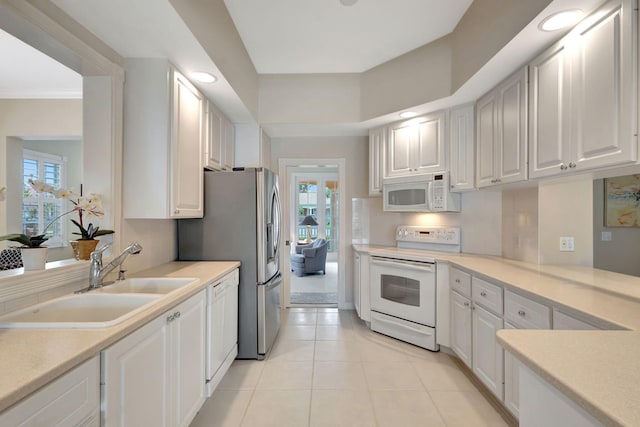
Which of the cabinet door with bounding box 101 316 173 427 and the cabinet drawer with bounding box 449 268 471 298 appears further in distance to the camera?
the cabinet drawer with bounding box 449 268 471 298

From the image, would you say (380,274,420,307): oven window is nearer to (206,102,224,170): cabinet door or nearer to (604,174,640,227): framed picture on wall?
(206,102,224,170): cabinet door

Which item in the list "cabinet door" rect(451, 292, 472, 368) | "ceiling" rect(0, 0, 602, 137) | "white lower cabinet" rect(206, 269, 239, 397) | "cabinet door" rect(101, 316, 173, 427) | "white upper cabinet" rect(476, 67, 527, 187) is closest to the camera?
"cabinet door" rect(101, 316, 173, 427)

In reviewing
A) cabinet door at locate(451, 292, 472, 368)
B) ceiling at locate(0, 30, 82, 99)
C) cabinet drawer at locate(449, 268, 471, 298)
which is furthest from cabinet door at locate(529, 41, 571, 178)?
ceiling at locate(0, 30, 82, 99)

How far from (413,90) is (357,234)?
1.88m

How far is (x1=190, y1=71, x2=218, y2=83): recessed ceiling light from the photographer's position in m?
2.19

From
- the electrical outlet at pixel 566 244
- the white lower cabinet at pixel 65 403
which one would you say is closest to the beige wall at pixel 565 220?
the electrical outlet at pixel 566 244

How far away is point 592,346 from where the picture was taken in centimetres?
85

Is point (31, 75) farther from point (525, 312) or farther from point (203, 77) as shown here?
point (525, 312)

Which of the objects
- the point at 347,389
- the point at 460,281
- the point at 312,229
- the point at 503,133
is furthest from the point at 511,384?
the point at 312,229

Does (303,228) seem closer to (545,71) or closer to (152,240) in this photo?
(152,240)

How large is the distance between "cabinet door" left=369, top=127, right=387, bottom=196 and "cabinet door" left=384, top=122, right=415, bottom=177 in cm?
9

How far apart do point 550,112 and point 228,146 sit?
2791mm

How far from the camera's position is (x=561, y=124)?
1.72 metres

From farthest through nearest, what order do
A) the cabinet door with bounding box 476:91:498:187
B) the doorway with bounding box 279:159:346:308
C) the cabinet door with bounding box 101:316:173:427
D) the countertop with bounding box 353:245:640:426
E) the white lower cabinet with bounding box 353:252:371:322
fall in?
the doorway with bounding box 279:159:346:308
the white lower cabinet with bounding box 353:252:371:322
the cabinet door with bounding box 476:91:498:187
the cabinet door with bounding box 101:316:173:427
the countertop with bounding box 353:245:640:426
